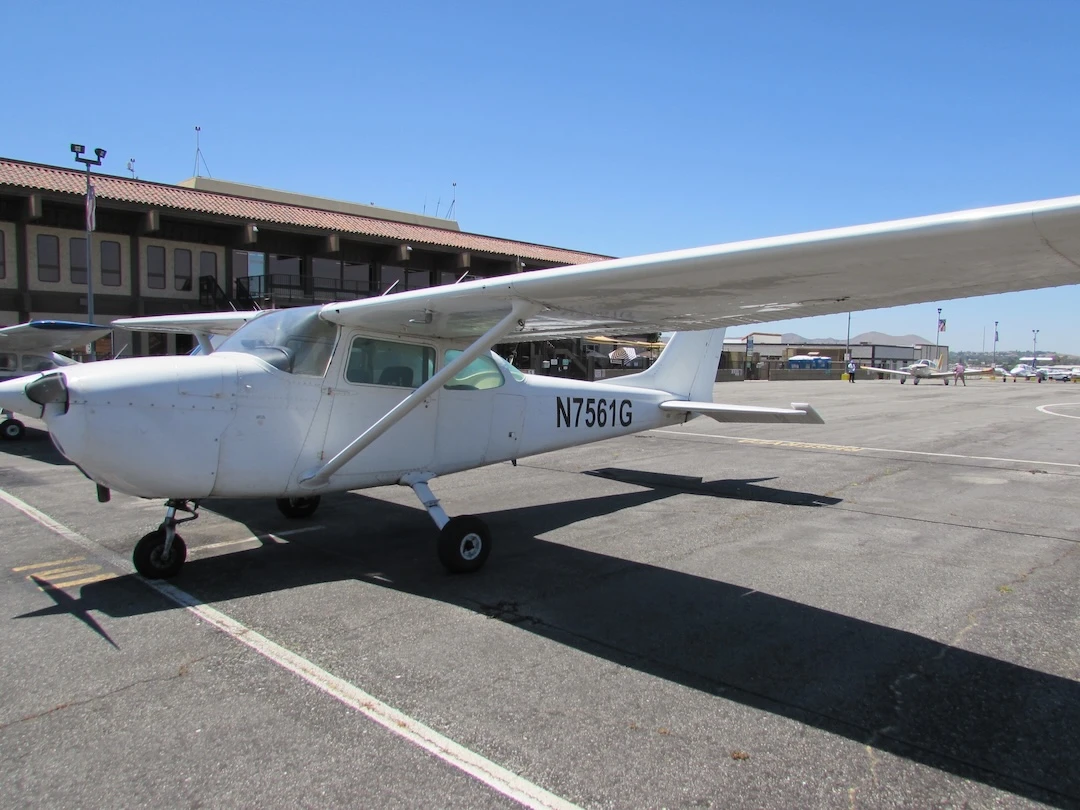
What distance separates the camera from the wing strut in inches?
208

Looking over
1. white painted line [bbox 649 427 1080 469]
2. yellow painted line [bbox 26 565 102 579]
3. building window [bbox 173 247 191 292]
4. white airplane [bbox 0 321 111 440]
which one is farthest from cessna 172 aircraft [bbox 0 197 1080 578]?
building window [bbox 173 247 191 292]

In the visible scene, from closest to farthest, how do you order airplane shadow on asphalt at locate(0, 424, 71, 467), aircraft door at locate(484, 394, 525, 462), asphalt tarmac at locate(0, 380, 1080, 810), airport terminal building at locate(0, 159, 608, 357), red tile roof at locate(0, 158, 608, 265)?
asphalt tarmac at locate(0, 380, 1080, 810) < aircraft door at locate(484, 394, 525, 462) < airplane shadow on asphalt at locate(0, 424, 71, 467) < red tile roof at locate(0, 158, 608, 265) < airport terminal building at locate(0, 159, 608, 357)

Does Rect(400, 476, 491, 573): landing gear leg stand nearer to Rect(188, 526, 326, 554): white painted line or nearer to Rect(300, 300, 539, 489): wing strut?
Rect(300, 300, 539, 489): wing strut

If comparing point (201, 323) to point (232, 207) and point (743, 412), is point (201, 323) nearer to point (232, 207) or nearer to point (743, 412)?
point (743, 412)

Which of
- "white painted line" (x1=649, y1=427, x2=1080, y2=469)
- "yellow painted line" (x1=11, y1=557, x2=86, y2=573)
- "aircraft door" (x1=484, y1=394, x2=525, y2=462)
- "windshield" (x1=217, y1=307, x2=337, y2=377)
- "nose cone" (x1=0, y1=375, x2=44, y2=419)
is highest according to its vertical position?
"windshield" (x1=217, y1=307, x2=337, y2=377)

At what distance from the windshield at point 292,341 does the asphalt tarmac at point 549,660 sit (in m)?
1.68

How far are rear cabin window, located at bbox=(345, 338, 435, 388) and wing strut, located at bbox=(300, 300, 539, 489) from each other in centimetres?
48

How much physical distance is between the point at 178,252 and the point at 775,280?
29.3 metres

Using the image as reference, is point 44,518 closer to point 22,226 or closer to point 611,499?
point 611,499

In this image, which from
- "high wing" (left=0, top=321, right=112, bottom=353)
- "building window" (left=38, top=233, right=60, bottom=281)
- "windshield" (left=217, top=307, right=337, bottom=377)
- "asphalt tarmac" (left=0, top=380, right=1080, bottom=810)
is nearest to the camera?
"asphalt tarmac" (left=0, top=380, right=1080, bottom=810)

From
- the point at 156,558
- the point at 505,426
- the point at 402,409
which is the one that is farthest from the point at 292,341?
the point at 505,426

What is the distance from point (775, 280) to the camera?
169 inches

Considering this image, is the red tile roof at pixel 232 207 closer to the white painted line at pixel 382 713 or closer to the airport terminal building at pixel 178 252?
the airport terminal building at pixel 178 252

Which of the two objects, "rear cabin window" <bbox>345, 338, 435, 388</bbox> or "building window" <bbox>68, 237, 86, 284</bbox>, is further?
"building window" <bbox>68, 237, 86, 284</bbox>
